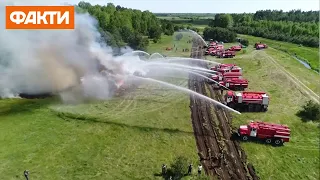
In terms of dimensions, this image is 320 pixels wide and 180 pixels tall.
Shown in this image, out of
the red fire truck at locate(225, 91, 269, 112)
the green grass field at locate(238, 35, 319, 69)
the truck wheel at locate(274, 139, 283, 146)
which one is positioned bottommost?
the truck wheel at locate(274, 139, 283, 146)

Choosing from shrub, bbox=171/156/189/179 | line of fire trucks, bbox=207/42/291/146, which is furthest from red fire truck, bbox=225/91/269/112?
shrub, bbox=171/156/189/179

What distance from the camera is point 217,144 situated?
36.9m

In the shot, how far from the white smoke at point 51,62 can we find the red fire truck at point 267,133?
2389cm

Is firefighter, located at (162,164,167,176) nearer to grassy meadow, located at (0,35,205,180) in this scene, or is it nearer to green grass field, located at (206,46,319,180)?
grassy meadow, located at (0,35,205,180)

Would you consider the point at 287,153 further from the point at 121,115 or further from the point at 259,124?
the point at 121,115

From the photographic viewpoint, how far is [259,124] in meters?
38.3

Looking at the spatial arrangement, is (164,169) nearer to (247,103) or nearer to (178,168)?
(178,168)

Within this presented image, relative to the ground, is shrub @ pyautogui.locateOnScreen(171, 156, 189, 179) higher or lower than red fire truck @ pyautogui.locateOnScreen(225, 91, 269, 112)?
lower

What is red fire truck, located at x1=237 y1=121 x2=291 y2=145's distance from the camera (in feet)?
Result: 121

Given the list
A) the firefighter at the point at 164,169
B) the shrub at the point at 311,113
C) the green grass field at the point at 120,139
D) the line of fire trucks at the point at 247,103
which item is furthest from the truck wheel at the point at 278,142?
the firefighter at the point at 164,169

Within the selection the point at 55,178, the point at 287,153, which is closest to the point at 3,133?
the point at 55,178

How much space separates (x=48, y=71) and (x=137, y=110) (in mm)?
16594

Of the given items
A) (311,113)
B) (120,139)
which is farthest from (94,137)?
(311,113)

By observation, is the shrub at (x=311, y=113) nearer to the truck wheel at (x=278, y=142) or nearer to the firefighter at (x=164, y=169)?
the truck wheel at (x=278, y=142)
